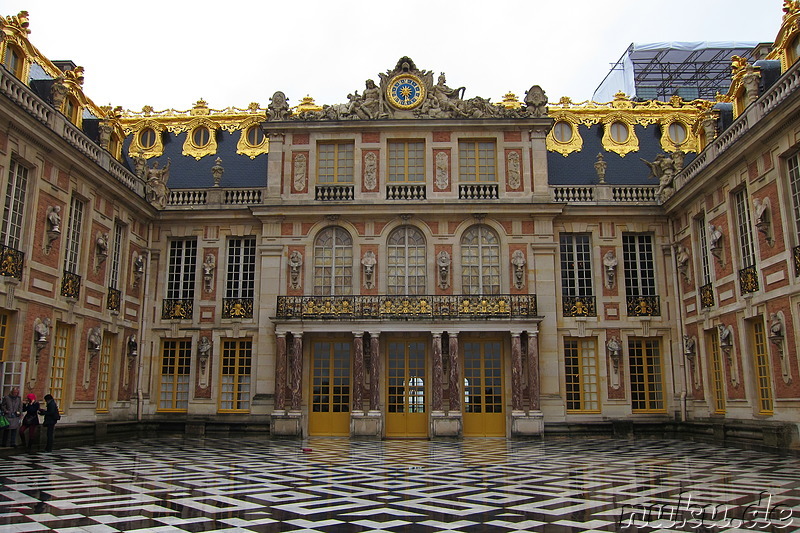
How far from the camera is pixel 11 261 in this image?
15.2 meters

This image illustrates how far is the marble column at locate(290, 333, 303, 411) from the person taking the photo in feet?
67.7

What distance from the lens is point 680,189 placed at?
2092 cm

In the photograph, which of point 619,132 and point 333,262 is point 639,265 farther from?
point 333,262

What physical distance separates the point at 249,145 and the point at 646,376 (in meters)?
16.5


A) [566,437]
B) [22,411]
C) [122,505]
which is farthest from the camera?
[566,437]

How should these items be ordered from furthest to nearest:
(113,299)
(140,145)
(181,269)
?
1. (140,145)
2. (181,269)
3. (113,299)

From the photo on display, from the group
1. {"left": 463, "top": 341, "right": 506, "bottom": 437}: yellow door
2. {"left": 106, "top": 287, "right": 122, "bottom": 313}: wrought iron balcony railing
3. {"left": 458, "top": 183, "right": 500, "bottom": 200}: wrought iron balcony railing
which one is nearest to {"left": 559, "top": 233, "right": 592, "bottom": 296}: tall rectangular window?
{"left": 458, "top": 183, "right": 500, "bottom": 200}: wrought iron balcony railing

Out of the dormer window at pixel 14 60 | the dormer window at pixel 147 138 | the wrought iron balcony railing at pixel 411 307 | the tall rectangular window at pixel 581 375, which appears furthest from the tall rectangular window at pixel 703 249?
the dormer window at pixel 147 138

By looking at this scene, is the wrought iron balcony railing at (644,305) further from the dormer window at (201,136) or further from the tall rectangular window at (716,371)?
the dormer window at (201,136)

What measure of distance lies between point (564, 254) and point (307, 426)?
33.6ft

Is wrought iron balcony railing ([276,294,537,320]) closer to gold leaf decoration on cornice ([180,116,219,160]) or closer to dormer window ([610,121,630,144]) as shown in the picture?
gold leaf decoration on cornice ([180,116,219,160])

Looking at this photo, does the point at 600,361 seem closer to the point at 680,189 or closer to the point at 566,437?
the point at 566,437

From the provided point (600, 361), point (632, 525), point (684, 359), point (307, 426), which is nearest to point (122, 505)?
point (632, 525)

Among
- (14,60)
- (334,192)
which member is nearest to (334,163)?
(334,192)
